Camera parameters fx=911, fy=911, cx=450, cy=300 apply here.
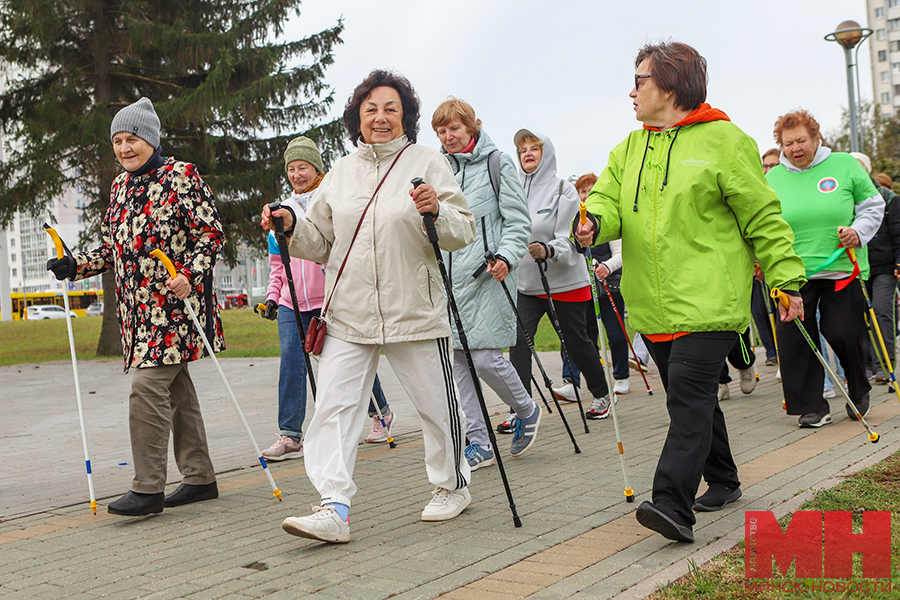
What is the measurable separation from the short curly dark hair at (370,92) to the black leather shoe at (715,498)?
2.26 metres

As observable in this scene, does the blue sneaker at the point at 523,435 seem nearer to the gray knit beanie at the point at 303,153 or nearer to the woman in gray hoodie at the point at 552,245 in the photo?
the woman in gray hoodie at the point at 552,245

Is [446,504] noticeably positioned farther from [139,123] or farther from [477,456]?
[139,123]

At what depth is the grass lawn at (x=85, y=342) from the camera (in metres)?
19.1

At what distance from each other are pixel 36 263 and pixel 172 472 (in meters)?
132

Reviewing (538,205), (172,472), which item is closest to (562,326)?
(538,205)

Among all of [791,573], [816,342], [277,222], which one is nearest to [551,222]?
[816,342]

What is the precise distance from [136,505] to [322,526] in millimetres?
1307

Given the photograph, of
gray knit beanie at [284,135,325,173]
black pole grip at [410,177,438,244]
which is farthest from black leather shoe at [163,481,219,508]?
gray knit beanie at [284,135,325,173]

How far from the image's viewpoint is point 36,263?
12612 centimetres

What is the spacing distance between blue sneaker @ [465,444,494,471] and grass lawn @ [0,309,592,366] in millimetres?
10010

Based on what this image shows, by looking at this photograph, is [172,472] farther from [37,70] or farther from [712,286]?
[37,70]

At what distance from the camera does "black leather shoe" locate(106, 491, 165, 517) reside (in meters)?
4.66

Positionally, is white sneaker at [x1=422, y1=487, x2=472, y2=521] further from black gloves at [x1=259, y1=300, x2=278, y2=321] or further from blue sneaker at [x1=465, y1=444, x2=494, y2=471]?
black gloves at [x1=259, y1=300, x2=278, y2=321]

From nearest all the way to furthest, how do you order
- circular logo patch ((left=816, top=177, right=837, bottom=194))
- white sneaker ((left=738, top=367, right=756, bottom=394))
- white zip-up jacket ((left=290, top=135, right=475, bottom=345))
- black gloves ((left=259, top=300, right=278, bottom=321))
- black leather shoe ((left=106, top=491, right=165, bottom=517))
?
white zip-up jacket ((left=290, top=135, right=475, bottom=345)), black leather shoe ((left=106, top=491, right=165, bottom=517)), black gloves ((left=259, top=300, right=278, bottom=321)), circular logo patch ((left=816, top=177, right=837, bottom=194)), white sneaker ((left=738, top=367, right=756, bottom=394))
